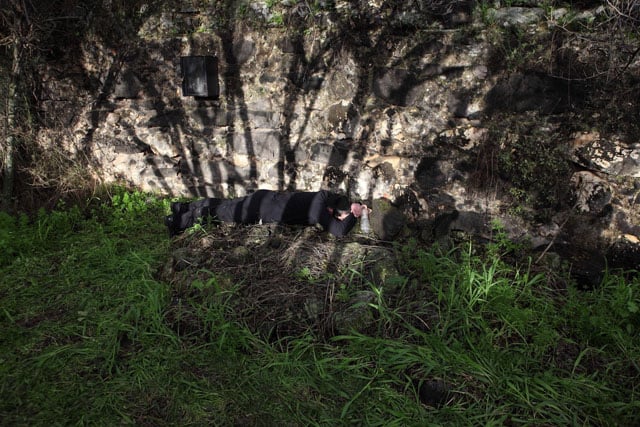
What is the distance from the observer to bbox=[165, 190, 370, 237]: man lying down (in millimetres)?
3461

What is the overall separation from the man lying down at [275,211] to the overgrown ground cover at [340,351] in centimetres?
60

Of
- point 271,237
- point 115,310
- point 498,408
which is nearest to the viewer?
point 498,408

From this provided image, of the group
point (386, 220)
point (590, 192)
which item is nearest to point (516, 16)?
point (590, 192)

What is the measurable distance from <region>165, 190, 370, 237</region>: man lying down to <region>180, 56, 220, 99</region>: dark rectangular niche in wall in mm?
1179

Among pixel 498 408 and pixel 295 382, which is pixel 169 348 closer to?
pixel 295 382

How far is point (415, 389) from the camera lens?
2.11 m

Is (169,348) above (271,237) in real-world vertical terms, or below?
below

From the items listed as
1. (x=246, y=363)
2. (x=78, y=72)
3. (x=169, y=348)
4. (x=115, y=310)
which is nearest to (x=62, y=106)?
(x=78, y=72)

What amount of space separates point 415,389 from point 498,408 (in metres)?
0.41

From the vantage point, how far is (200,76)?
3.99m

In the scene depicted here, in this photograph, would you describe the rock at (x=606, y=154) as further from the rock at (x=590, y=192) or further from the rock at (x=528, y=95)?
the rock at (x=528, y=95)

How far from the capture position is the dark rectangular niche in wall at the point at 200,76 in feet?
13.0

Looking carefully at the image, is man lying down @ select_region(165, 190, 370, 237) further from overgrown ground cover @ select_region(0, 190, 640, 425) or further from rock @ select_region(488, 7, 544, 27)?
rock @ select_region(488, 7, 544, 27)

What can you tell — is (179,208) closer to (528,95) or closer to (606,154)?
(528,95)
